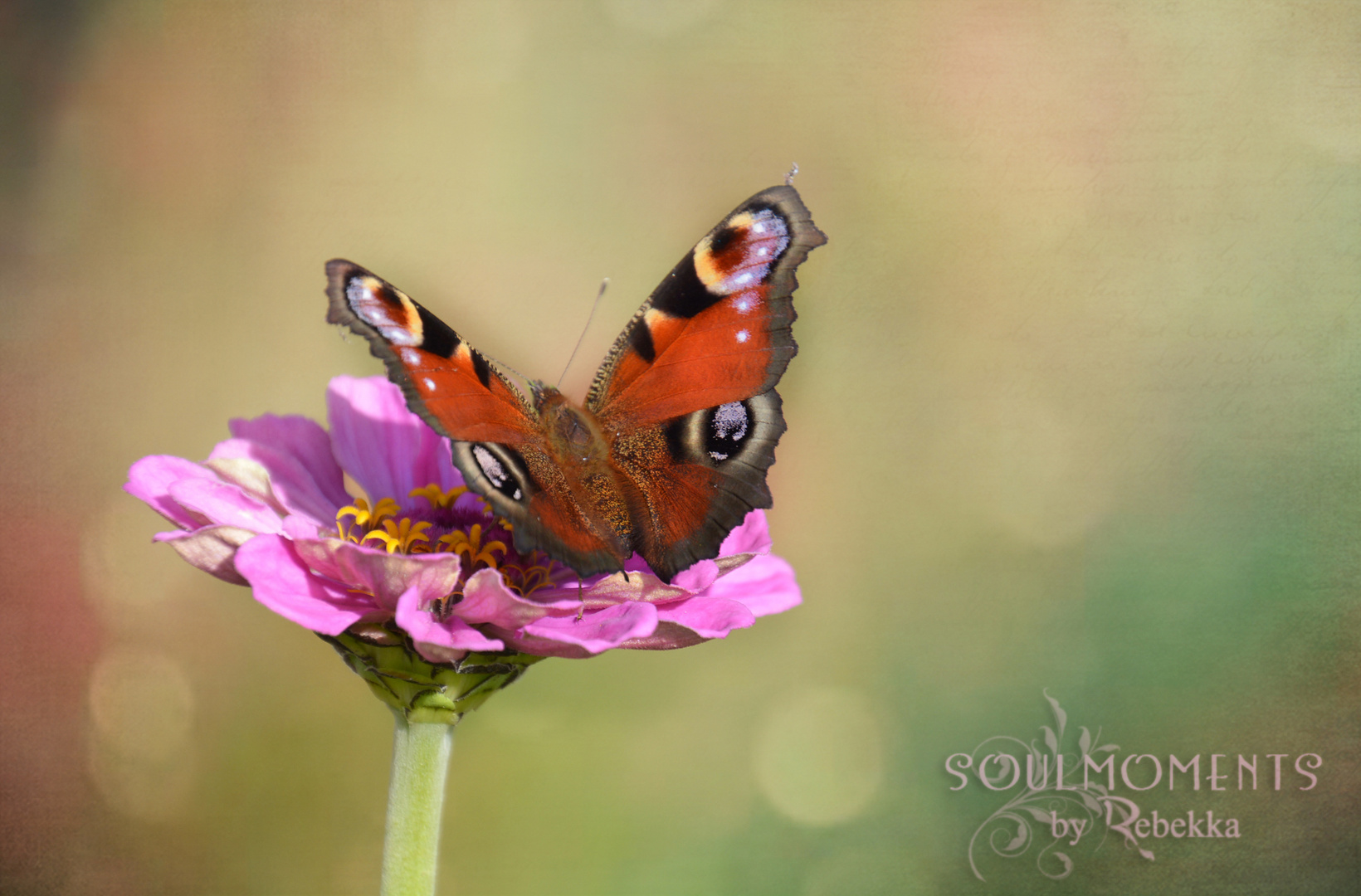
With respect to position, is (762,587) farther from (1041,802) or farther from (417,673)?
(1041,802)

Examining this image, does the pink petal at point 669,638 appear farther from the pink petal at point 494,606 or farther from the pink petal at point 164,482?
the pink petal at point 164,482

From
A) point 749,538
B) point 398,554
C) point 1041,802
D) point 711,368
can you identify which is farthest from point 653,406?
point 1041,802

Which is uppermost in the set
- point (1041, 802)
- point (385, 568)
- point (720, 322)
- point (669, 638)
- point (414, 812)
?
point (720, 322)

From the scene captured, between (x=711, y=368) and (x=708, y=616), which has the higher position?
(x=711, y=368)

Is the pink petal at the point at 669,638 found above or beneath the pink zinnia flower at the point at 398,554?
beneath

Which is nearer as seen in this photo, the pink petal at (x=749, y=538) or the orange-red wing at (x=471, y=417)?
the orange-red wing at (x=471, y=417)

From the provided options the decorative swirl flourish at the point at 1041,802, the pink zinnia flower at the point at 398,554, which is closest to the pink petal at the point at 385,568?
the pink zinnia flower at the point at 398,554

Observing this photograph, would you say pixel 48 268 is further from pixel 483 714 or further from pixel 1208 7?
pixel 1208 7

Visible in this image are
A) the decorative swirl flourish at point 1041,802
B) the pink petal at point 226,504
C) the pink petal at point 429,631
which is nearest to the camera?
the pink petal at point 429,631

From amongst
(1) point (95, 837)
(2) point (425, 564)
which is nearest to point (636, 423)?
(2) point (425, 564)
